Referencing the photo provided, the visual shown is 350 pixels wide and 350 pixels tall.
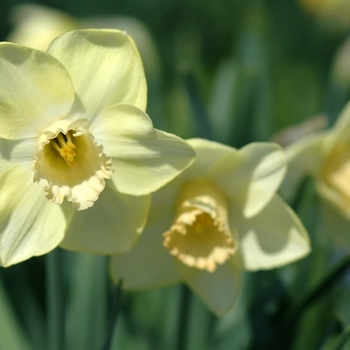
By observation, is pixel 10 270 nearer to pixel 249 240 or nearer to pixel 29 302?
pixel 29 302

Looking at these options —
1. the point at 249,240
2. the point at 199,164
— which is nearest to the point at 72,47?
the point at 199,164

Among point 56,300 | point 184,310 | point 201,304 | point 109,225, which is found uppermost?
point 109,225

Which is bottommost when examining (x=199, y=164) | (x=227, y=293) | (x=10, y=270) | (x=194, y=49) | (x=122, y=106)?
(x=10, y=270)

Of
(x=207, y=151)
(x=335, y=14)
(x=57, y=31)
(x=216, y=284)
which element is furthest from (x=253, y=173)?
(x=335, y=14)

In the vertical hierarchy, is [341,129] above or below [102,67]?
below

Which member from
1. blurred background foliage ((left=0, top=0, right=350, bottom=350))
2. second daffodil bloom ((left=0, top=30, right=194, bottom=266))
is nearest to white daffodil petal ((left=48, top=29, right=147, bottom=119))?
second daffodil bloom ((left=0, top=30, right=194, bottom=266))

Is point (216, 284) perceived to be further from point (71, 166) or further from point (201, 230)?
point (71, 166)
